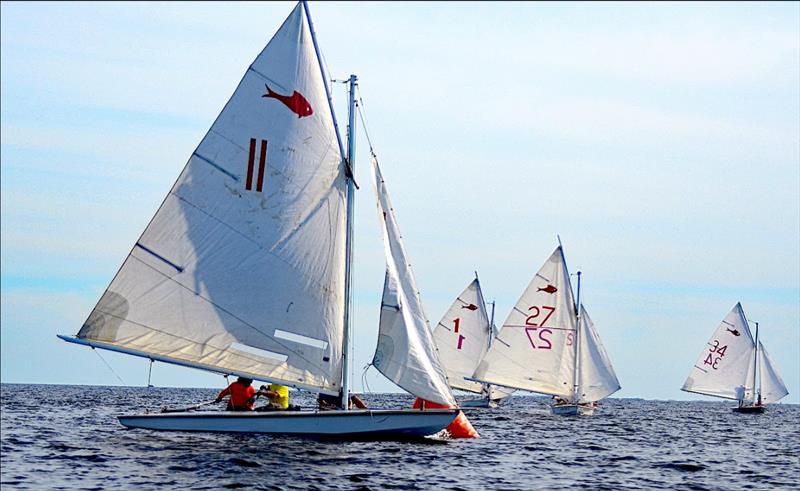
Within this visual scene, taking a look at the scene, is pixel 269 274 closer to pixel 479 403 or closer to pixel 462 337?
pixel 462 337

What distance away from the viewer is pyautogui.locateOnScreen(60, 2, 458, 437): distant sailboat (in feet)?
90.9

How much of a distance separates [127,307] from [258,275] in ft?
11.6

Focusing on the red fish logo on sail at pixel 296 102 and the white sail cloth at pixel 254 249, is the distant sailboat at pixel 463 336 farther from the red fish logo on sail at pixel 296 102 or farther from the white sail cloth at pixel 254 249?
the red fish logo on sail at pixel 296 102

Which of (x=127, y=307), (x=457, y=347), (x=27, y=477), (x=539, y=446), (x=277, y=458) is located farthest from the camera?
(x=457, y=347)

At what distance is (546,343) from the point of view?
59281 mm

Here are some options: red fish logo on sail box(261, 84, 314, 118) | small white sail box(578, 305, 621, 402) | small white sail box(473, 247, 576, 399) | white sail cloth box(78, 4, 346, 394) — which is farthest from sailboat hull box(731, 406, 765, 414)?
red fish logo on sail box(261, 84, 314, 118)

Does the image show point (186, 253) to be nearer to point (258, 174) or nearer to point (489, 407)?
point (258, 174)

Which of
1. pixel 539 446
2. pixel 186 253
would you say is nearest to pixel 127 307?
pixel 186 253

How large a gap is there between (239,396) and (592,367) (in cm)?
3589

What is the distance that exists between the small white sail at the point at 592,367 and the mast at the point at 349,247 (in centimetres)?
3269

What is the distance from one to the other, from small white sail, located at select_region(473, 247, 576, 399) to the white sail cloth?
31.0 m

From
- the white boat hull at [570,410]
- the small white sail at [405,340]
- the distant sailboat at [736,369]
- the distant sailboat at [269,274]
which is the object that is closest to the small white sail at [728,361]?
the distant sailboat at [736,369]

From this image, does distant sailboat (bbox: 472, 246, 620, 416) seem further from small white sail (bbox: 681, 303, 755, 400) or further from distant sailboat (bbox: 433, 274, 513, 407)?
small white sail (bbox: 681, 303, 755, 400)

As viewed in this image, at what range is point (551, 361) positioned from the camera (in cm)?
5956
